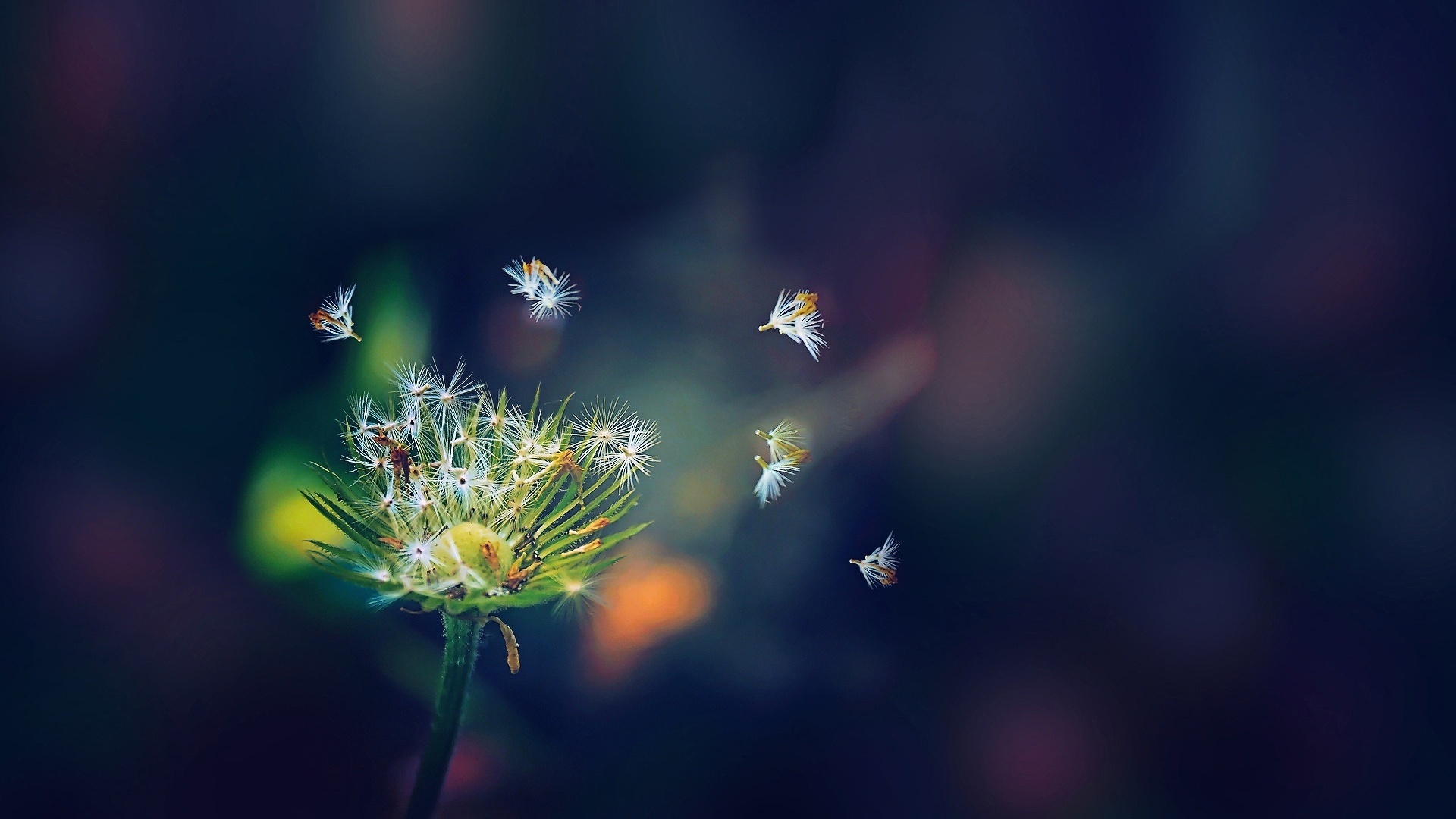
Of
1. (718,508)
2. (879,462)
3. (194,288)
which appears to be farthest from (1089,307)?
(194,288)

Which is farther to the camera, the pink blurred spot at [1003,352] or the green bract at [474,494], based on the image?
the pink blurred spot at [1003,352]

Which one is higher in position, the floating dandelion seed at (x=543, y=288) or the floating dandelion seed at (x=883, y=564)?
the floating dandelion seed at (x=543, y=288)

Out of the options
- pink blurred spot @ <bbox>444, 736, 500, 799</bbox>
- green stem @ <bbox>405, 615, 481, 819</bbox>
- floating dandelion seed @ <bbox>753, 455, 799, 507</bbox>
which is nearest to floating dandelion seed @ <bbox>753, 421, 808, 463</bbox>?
floating dandelion seed @ <bbox>753, 455, 799, 507</bbox>

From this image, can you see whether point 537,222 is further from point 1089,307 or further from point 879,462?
point 1089,307

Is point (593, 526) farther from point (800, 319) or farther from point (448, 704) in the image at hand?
point (800, 319)

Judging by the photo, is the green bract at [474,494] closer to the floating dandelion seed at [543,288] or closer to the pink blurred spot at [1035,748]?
the floating dandelion seed at [543,288]

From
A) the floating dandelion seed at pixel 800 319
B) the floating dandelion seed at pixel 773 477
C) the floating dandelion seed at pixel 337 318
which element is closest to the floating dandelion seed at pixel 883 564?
the floating dandelion seed at pixel 773 477

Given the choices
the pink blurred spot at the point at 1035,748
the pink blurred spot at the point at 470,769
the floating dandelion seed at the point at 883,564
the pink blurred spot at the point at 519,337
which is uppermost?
the pink blurred spot at the point at 519,337
